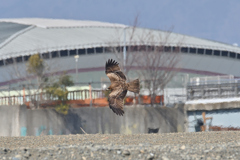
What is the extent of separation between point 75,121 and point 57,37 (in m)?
40.5

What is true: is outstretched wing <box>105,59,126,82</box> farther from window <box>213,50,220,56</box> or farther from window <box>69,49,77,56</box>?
window <box>213,50,220,56</box>

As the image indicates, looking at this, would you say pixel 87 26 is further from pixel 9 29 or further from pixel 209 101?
pixel 209 101

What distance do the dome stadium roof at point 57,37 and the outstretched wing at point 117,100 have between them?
146ft

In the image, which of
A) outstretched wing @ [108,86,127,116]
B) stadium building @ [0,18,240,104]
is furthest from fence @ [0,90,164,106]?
stadium building @ [0,18,240,104]

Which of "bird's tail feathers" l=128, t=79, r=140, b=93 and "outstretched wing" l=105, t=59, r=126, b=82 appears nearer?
"bird's tail feathers" l=128, t=79, r=140, b=93

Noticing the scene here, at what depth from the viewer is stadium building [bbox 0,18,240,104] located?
61647mm

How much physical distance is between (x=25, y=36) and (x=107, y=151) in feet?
187

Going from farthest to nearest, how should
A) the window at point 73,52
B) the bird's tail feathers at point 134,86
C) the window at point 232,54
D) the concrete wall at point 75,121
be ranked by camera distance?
the window at point 232,54 < the window at point 73,52 < the concrete wall at point 75,121 < the bird's tail feathers at point 134,86

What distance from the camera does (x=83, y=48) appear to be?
2638 inches

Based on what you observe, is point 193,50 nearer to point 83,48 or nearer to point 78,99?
point 83,48

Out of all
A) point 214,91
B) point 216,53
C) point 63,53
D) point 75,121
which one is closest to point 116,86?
point 75,121

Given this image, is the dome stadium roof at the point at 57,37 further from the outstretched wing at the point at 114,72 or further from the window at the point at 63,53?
the outstretched wing at the point at 114,72

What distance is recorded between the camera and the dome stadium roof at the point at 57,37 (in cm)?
6294

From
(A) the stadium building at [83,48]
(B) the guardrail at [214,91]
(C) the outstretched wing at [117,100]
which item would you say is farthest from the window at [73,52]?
(C) the outstretched wing at [117,100]
